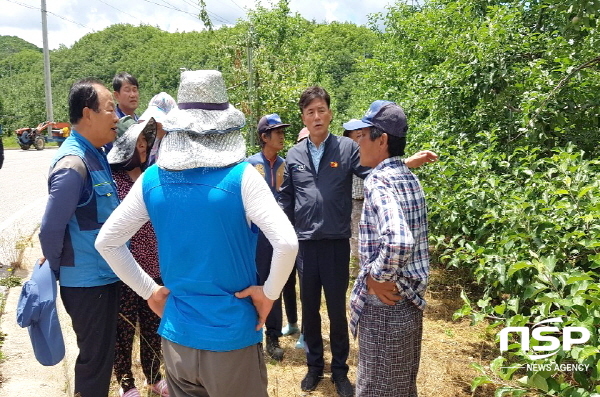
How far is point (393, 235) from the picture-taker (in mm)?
2160

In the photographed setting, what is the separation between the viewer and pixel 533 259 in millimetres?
2824

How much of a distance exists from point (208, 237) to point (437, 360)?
9.16 feet

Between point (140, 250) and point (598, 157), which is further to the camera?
point (598, 157)

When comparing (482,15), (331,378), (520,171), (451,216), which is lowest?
(331,378)

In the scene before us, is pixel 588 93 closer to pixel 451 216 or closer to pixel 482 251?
pixel 451 216

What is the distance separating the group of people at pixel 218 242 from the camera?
1.88m

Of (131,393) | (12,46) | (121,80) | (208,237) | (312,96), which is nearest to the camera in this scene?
(208,237)

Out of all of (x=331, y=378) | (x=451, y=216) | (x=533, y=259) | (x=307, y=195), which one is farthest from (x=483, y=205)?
(x=331, y=378)

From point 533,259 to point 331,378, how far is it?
1560 millimetres

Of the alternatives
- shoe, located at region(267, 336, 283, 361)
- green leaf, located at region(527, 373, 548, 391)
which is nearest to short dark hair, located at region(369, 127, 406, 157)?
green leaf, located at region(527, 373, 548, 391)

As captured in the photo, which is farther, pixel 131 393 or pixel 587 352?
pixel 131 393

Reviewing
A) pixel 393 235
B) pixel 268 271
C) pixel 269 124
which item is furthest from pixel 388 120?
pixel 268 271

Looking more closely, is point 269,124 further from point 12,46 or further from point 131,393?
point 12,46

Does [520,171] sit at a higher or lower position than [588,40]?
lower
